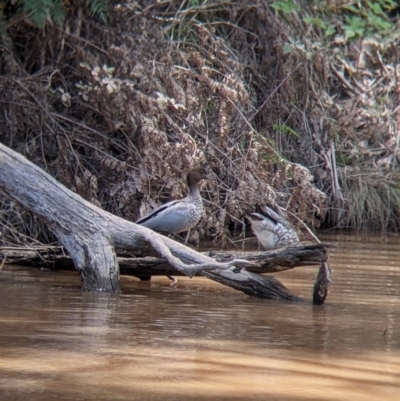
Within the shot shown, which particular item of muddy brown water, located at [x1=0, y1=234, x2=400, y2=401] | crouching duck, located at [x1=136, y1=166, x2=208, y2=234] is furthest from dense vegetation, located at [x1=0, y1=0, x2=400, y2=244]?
muddy brown water, located at [x1=0, y1=234, x2=400, y2=401]

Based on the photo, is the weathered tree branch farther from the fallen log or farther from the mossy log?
the fallen log

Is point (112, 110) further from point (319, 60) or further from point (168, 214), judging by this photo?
point (319, 60)

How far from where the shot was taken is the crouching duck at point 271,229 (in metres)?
9.30

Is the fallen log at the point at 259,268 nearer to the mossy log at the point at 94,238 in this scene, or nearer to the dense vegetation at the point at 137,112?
the mossy log at the point at 94,238

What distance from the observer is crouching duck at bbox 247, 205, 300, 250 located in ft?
30.5

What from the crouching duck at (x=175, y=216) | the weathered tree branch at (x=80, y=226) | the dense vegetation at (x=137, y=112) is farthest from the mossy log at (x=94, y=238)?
the dense vegetation at (x=137, y=112)

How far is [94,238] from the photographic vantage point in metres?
6.97

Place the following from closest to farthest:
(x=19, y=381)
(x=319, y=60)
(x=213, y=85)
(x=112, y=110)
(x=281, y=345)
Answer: (x=19, y=381)
(x=281, y=345)
(x=112, y=110)
(x=213, y=85)
(x=319, y=60)

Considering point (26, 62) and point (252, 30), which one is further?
point (252, 30)

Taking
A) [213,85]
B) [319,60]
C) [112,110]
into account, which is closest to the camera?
[112,110]

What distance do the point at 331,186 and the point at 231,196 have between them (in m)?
3.68

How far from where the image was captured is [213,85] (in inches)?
409

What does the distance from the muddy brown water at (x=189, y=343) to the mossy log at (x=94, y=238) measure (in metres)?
0.15

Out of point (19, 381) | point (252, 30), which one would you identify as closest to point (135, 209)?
point (252, 30)
